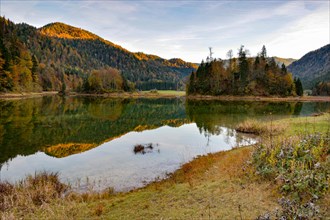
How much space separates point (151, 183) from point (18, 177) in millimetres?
8222

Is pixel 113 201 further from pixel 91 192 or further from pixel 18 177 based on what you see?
pixel 18 177

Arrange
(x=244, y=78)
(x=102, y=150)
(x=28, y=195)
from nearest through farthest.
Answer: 1. (x=28, y=195)
2. (x=102, y=150)
3. (x=244, y=78)

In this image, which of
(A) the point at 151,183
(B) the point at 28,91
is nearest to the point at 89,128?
(A) the point at 151,183

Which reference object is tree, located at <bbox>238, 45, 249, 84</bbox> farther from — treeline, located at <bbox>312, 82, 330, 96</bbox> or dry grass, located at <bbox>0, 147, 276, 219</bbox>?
dry grass, located at <bbox>0, 147, 276, 219</bbox>

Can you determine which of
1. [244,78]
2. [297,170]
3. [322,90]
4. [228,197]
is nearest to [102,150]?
[228,197]

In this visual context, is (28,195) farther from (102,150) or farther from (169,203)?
(102,150)

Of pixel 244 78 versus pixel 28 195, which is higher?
pixel 244 78

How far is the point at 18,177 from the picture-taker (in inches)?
624

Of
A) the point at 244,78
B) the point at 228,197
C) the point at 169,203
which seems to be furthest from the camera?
the point at 244,78

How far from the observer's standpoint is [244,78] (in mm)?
115750

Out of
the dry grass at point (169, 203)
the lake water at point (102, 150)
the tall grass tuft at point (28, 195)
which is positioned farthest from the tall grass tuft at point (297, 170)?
the tall grass tuft at point (28, 195)

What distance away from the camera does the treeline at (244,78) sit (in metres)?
113

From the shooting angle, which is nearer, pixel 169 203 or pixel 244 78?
pixel 169 203

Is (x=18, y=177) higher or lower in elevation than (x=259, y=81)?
lower
